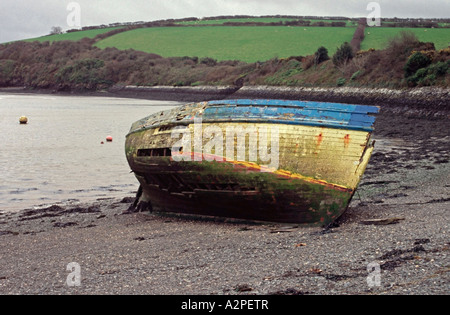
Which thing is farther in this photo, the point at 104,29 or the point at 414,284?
the point at 104,29

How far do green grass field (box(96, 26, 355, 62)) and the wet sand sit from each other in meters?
66.4

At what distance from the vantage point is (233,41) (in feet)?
333

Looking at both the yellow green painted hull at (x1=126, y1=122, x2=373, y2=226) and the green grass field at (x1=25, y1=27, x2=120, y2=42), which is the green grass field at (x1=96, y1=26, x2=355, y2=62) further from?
the yellow green painted hull at (x1=126, y1=122, x2=373, y2=226)

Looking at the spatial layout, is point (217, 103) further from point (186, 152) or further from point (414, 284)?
point (414, 284)

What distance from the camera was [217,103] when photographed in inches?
447

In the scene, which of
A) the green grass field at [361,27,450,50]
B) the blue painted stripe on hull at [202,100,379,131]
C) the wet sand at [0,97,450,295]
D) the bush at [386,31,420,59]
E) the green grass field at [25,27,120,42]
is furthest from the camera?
the green grass field at [25,27,120,42]

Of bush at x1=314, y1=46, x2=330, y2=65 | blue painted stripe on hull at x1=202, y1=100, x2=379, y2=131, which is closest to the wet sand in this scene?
blue painted stripe on hull at x1=202, y1=100, x2=379, y2=131

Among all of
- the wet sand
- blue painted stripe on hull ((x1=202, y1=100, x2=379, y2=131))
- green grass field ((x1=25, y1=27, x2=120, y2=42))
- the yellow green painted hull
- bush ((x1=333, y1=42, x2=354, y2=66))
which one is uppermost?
green grass field ((x1=25, y1=27, x2=120, y2=42))

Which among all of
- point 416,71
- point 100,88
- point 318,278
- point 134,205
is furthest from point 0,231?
point 100,88

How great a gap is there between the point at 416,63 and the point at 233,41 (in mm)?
66465

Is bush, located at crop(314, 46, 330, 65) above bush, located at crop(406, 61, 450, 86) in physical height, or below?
above

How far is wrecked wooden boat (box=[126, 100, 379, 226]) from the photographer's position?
9883 mm

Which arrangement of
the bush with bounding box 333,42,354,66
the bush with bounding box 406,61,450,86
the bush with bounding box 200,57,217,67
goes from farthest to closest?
the bush with bounding box 200,57,217,67, the bush with bounding box 333,42,354,66, the bush with bounding box 406,61,450,86
